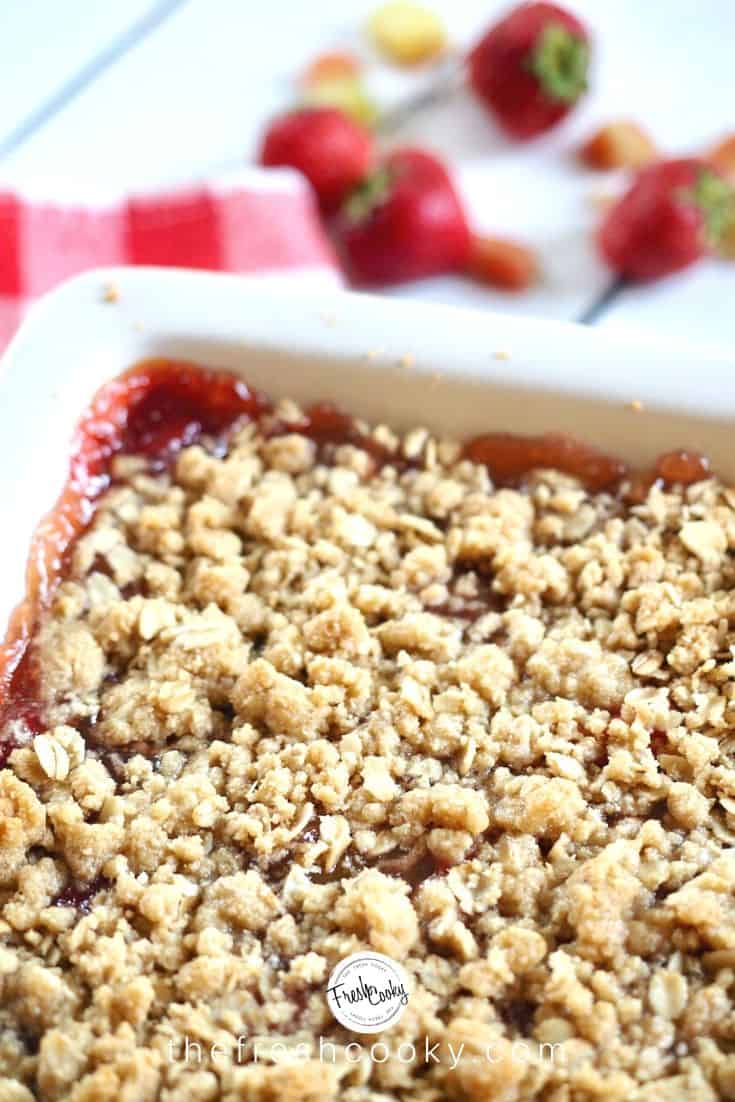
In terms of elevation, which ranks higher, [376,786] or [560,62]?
[560,62]

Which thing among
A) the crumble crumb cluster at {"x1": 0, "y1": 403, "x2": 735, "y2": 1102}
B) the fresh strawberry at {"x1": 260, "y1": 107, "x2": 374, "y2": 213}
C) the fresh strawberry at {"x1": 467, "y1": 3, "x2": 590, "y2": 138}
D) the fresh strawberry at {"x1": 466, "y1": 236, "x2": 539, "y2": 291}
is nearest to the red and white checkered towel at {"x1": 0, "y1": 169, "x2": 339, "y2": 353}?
the fresh strawberry at {"x1": 260, "y1": 107, "x2": 374, "y2": 213}

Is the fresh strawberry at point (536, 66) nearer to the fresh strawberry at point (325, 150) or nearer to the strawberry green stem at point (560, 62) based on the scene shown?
the strawberry green stem at point (560, 62)

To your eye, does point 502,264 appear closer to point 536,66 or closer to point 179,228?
point 536,66

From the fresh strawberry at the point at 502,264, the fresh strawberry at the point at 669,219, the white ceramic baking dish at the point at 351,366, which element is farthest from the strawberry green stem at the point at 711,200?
the white ceramic baking dish at the point at 351,366

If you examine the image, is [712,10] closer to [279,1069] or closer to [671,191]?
[671,191]

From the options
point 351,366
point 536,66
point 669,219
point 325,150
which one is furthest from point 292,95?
point 351,366

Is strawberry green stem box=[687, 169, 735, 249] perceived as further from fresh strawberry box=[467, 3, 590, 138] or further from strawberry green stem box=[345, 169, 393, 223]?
strawberry green stem box=[345, 169, 393, 223]
